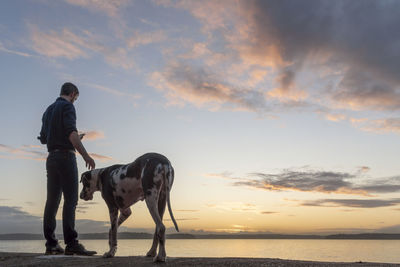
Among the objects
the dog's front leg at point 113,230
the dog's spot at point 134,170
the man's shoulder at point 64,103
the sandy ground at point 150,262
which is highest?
the man's shoulder at point 64,103

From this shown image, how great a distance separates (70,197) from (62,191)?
281mm

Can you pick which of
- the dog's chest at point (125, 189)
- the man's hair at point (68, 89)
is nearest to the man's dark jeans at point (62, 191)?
the dog's chest at point (125, 189)

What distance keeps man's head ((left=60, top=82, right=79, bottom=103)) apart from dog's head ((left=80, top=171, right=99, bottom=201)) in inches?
75.9

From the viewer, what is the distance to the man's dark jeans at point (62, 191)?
890cm

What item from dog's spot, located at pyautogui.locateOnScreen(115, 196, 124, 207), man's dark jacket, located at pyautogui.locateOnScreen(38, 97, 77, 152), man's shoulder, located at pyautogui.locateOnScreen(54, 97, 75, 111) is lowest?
dog's spot, located at pyautogui.locateOnScreen(115, 196, 124, 207)

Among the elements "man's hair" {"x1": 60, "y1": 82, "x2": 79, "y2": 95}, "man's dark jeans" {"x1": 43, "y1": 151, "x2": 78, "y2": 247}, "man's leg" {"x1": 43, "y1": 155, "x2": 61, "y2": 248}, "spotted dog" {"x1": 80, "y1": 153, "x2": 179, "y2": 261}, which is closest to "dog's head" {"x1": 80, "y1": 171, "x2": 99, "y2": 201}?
"spotted dog" {"x1": 80, "y1": 153, "x2": 179, "y2": 261}

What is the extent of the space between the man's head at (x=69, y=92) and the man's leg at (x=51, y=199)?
1467 millimetres

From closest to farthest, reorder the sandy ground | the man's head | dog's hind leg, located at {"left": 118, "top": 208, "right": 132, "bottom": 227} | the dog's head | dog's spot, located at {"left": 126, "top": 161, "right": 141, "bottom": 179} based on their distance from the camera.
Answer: the sandy ground
dog's spot, located at {"left": 126, "top": 161, "right": 141, "bottom": 179}
the man's head
dog's hind leg, located at {"left": 118, "top": 208, "right": 132, "bottom": 227}
the dog's head

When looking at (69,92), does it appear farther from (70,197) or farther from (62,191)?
(70,197)

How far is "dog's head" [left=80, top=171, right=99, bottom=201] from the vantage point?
991 cm

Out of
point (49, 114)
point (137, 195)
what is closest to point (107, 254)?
point (137, 195)

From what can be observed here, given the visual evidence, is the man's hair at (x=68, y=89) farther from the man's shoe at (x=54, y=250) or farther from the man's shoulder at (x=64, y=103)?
the man's shoe at (x=54, y=250)

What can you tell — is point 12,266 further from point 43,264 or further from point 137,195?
point 137,195

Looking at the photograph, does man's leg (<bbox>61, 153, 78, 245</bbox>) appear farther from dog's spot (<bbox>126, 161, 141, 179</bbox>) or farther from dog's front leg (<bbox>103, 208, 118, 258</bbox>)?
dog's spot (<bbox>126, 161, 141, 179</bbox>)
